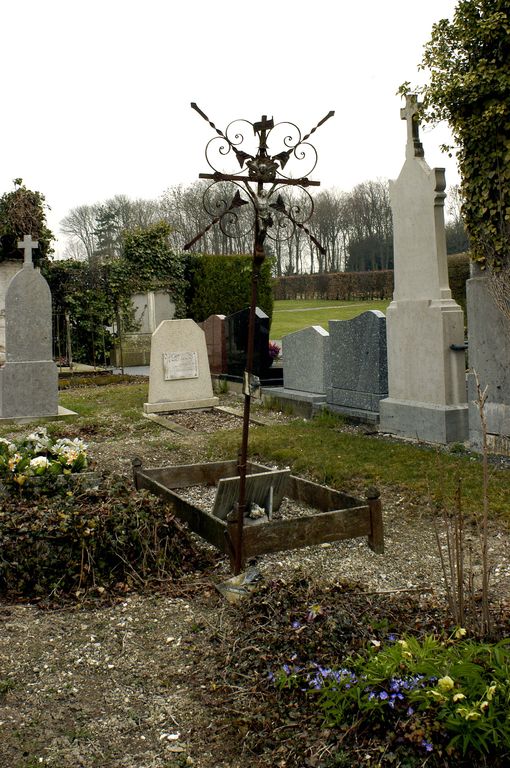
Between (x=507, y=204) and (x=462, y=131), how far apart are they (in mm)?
890

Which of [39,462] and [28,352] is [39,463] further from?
[28,352]

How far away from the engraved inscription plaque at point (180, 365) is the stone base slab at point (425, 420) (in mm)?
3784

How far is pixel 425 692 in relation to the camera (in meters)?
2.40

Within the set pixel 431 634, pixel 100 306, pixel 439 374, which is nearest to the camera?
pixel 431 634

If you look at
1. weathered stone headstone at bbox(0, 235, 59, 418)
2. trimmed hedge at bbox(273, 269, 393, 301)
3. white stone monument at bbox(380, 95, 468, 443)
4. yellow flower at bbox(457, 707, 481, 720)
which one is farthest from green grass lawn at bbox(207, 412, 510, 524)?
trimmed hedge at bbox(273, 269, 393, 301)

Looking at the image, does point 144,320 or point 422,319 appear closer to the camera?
point 422,319

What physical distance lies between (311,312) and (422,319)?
90.2ft

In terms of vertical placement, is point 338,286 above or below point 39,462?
above

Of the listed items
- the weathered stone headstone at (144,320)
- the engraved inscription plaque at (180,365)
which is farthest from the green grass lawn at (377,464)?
the weathered stone headstone at (144,320)

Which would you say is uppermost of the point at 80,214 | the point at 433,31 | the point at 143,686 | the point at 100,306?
the point at 80,214

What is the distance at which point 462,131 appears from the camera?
23.0ft

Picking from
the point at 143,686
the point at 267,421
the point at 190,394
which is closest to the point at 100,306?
the point at 190,394

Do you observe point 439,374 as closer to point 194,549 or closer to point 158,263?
point 194,549

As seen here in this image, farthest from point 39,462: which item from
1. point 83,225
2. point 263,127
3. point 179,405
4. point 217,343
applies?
point 83,225
